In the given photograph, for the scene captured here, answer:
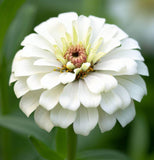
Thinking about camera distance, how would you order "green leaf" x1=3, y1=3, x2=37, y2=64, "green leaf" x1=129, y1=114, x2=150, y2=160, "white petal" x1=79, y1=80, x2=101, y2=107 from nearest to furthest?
"white petal" x1=79, y1=80, x2=101, y2=107, "green leaf" x1=3, y1=3, x2=37, y2=64, "green leaf" x1=129, y1=114, x2=150, y2=160

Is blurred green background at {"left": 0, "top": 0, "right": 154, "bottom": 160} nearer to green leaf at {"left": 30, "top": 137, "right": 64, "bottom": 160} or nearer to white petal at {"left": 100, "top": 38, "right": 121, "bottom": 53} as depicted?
green leaf at {"left": 30, "top": 137, "right": 64, "bottom": 160}

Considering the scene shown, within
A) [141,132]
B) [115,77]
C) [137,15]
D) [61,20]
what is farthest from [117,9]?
[115,77]

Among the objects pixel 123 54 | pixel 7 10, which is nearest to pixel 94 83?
pixel 123 54

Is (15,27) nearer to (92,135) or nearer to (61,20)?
(61,20)

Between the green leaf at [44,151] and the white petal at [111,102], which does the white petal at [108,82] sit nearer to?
the white petal at [111,102]

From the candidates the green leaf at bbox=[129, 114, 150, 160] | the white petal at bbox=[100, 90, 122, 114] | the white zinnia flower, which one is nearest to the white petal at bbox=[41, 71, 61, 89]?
the white zinnia flower
